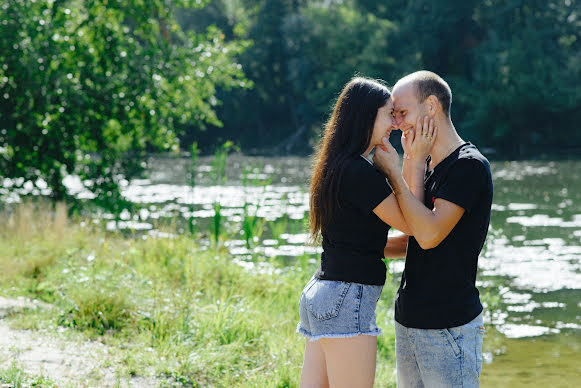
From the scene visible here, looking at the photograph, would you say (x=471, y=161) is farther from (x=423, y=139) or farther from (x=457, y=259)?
(x=457, y=259)

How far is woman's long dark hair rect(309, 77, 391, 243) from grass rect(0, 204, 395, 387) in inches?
74.9

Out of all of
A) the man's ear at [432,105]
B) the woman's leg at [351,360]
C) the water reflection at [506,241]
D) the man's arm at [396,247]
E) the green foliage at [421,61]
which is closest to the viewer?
the woman's leg at [351,360]

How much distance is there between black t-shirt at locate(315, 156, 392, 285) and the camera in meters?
2.88

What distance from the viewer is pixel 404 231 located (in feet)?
9.62

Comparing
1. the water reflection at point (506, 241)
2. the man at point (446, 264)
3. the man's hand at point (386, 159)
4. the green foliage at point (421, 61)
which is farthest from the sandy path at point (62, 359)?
the green foliage at point (421, 61)

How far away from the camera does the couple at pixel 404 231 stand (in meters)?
2.86

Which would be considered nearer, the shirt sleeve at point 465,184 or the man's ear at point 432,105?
the shirt sleeve at point 465,184

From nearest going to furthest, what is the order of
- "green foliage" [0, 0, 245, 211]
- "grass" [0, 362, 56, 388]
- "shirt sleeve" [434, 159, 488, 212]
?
"shirt sleeve" [434, 159, 488, 212]
"grass" [0, 362, 56, 388]
"green foliage" [0, 0, 245, 211]

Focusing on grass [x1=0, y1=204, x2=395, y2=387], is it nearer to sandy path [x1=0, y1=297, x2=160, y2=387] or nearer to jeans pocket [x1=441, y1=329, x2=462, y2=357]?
sandy path [x1=0, y1=297, x2=160, y2=387]

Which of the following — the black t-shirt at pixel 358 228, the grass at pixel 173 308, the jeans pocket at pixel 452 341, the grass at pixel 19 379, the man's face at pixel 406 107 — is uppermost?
the man's face at pixel 406 107

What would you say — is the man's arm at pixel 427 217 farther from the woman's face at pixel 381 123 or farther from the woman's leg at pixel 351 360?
the woman's leg at pixel 351 360

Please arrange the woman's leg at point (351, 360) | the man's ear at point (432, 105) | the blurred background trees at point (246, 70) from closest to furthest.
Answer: the woman's leg at point (351, 360) < the man's ear at point (432, 105) < the blurred background trees at point (246, 70)

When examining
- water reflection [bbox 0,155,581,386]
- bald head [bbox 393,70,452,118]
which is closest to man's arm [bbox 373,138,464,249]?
bald head [bbox 393,70,452,118]

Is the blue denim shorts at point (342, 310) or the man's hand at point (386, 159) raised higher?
the man's hand at point (386, 159)
